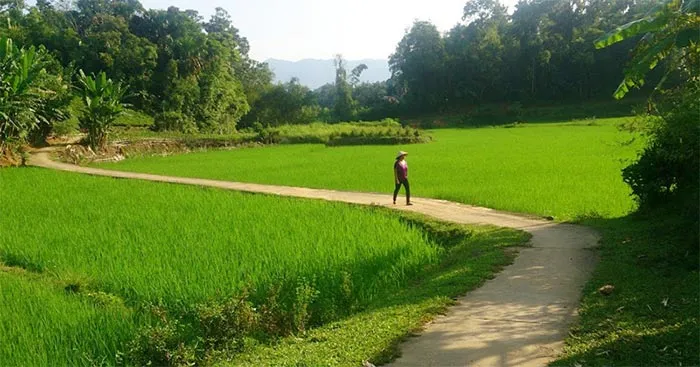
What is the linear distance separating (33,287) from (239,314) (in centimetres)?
300

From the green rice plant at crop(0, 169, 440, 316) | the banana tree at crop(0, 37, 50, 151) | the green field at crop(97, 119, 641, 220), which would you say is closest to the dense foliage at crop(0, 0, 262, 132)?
the green field at crop(97, 119, 641, 220)

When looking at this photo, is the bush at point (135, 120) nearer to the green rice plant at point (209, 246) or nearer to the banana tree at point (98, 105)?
the banana tree at point (98, 105)

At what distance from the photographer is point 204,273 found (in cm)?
613

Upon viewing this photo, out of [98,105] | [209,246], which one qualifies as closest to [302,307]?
[209,246]

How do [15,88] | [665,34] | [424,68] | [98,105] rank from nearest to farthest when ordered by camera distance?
[665,34]
[15,88]
[98,105]
[424,68]

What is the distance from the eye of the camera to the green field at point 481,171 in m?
10.6

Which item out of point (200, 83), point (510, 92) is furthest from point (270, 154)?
point (510, 92)

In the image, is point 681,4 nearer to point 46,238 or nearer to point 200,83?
point 46,238

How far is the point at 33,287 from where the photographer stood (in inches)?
244

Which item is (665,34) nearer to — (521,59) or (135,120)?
(135,120)

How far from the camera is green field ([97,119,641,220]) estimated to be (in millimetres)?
10570

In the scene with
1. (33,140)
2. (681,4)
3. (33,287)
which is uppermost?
(681,4)

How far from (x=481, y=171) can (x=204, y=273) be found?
1105cm

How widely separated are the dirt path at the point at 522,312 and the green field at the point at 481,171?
2.28 m
